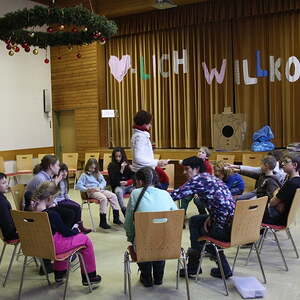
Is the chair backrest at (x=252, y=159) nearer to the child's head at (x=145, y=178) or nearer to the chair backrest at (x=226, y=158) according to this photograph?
the chair backrest at (x=226, y=158)

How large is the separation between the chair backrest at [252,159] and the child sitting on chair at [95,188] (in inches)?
113

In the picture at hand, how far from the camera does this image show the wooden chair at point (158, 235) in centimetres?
301

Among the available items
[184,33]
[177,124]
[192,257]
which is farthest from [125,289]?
[184,33]

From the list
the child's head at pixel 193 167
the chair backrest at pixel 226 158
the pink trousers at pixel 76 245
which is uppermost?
the child's head at pixel 193 167

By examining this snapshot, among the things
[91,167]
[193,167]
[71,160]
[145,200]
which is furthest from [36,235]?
[71,160]

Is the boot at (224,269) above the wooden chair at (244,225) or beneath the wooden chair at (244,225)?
beneath

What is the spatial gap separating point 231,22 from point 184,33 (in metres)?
1.09

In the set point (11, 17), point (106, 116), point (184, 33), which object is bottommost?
point (106, 116)

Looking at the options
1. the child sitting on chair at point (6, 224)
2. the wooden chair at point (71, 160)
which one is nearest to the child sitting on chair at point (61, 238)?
the child sitting on chair at point (6, 224)

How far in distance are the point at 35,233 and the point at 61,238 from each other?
250 millimetres

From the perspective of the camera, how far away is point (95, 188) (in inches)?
223

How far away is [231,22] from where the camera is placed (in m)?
9.12

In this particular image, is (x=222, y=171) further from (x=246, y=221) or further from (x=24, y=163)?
(x=24, y=163)

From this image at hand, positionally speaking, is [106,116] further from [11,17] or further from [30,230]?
[30,230]
